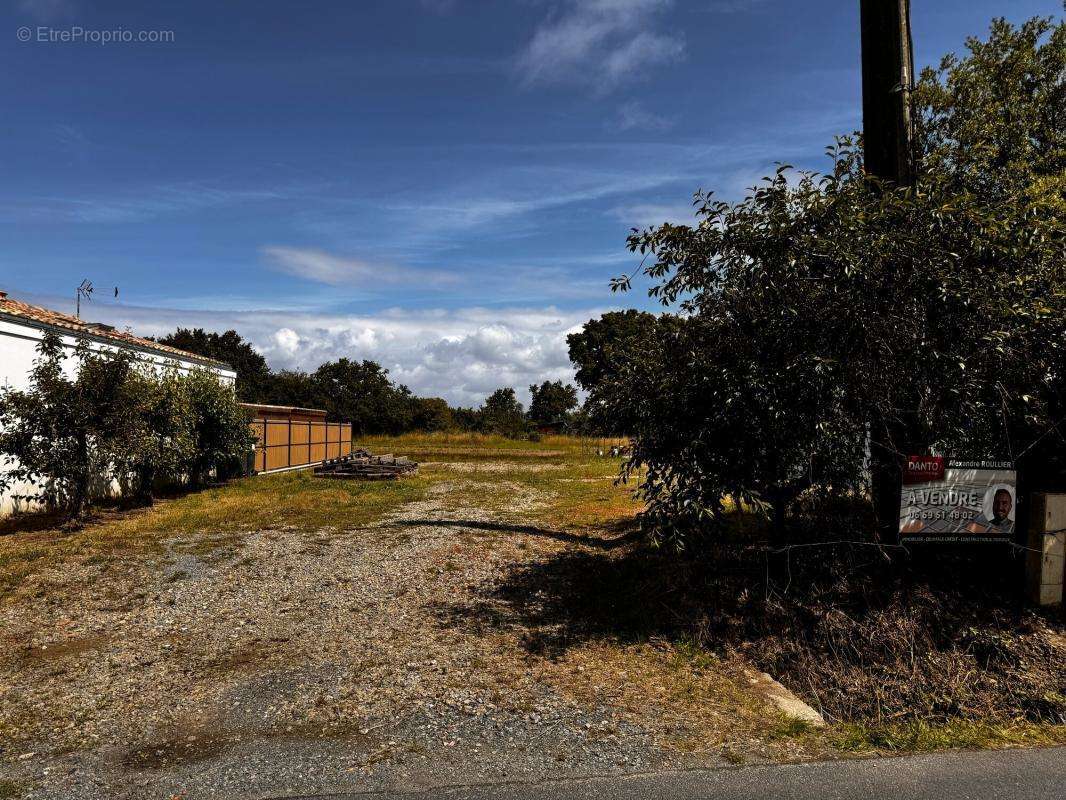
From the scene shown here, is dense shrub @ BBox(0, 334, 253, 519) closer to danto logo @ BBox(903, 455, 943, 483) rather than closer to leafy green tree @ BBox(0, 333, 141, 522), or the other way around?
leafy green tree @ BBox(0, 333, 141, 522)

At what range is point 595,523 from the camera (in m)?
12.1

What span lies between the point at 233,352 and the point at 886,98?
58.4 meters

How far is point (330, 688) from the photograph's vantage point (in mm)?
4676

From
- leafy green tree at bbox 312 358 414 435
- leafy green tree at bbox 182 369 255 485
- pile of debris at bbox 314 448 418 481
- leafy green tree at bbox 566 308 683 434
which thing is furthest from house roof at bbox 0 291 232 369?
leafy green tree at bbox 312 358 414 435

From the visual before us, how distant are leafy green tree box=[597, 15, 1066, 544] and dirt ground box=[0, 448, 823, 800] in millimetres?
1493

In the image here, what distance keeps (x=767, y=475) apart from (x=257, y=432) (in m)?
18.1

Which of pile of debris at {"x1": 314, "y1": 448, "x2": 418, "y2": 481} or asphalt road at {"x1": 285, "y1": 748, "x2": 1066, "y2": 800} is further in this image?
pile of debris at {"x1": 314, "y1": 448, "x2": 418, "y2": 481}

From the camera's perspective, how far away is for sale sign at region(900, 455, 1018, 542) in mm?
5281

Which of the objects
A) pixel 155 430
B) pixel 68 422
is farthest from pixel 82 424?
pixel 155 430

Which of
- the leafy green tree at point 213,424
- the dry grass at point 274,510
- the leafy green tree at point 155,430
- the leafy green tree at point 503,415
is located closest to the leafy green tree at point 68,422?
the leafy green tree at point 155,430

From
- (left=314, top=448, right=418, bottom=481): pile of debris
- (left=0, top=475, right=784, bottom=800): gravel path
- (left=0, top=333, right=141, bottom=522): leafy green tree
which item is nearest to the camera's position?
(left=0, top=475, right=784, bottom=800): gravel path

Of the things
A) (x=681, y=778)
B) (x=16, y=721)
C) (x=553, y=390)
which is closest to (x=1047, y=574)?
(x=681, y=778)

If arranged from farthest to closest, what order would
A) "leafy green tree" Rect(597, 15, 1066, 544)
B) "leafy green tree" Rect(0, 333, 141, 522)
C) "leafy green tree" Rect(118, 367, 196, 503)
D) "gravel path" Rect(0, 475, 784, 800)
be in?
1. "leafy green tree" Rect(118, 367, 196, 503)
2. "leafy green tree" Rect(0, 333, 141, 522)
3. "leafy green tree" Rect(597, 15, 1066, 544)
4. "gravel path" Rect(0, 475, 784, 800)

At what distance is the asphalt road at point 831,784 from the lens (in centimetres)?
327
